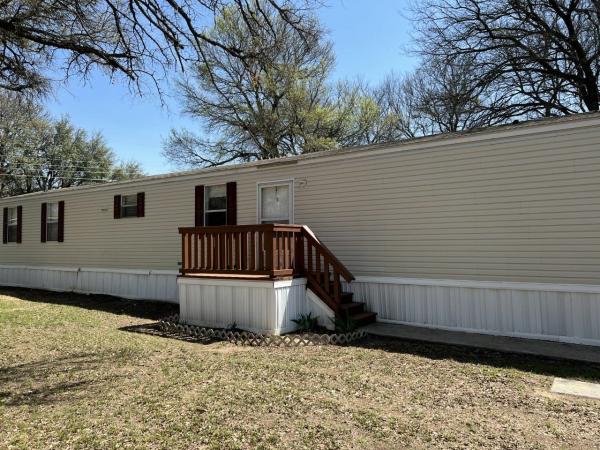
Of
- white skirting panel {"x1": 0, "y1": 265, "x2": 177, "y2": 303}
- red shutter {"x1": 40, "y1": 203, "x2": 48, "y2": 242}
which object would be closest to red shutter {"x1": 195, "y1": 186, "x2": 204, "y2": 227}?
white skirting panel {"x1": 0, "y1": 265, "x2": 177, "y2": 303}

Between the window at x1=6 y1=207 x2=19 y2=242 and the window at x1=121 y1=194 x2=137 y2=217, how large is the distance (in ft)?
17.6

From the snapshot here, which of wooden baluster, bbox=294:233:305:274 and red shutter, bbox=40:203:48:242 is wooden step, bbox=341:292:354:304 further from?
red shutter, bbox=40:203:48:242

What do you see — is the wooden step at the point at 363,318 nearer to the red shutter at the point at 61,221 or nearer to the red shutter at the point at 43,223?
the red shutter at the point at 61,221

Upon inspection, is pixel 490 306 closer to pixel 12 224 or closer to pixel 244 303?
pixel 244 303

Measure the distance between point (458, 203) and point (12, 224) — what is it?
14114mm

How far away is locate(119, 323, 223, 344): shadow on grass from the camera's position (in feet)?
→ 22.6

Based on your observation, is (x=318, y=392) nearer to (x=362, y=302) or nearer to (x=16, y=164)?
(x=362, y=302)

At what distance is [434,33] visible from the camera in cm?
1292

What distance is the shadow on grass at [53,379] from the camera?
423 cm

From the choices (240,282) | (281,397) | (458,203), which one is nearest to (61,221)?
(240,282)

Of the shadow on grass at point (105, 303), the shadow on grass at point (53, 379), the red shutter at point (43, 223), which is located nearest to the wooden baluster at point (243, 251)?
the shadow on grass at point (53, 379)

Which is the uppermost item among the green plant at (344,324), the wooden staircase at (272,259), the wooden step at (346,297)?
the wooden staircase at (272,259)

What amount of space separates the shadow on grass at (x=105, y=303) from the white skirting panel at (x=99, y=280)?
0.24 meters

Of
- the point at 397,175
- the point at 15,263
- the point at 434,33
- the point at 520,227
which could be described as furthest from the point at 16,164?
the point at 520,227
